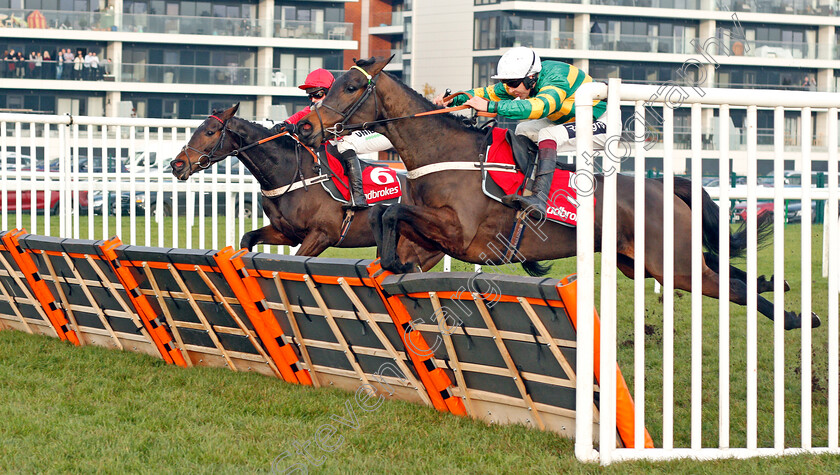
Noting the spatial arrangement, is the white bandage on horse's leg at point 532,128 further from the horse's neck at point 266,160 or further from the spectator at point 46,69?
the spectator at point 46,69

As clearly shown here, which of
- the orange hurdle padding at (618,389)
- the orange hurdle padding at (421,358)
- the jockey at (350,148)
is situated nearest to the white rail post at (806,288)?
the orange hurdle padding at (618,389)

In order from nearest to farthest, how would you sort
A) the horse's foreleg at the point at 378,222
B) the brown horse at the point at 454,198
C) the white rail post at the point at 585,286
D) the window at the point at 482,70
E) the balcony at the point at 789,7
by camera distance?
1. the white rail post at the point at 585,286
2. the horse's foreleg at the point at 378,222
3. the brown horse at the point at 454,198
4. the balcony at the point at 789,7
5. the window at the point at 482,70

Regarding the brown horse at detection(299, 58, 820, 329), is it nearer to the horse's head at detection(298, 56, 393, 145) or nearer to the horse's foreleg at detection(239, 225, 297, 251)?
the horse's head at detection(298, 56, 393, 145)

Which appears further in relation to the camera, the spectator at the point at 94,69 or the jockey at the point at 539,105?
the spectator at the point at 94,69

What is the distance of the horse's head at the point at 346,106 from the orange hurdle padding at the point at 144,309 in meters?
1.44

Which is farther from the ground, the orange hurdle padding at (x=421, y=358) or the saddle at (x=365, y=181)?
Result: the saddle at (x=365, y=181)

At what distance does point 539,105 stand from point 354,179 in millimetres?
2713

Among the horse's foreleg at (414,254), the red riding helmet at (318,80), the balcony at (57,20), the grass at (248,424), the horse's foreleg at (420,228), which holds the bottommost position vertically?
the grass at (248,424)

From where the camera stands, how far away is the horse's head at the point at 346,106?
226 inches

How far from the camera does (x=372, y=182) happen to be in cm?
798

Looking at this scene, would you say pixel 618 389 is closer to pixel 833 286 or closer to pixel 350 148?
pixel 833 286

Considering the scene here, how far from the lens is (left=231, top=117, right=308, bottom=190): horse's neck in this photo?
25.6ft

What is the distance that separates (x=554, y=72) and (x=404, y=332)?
6.39 ft

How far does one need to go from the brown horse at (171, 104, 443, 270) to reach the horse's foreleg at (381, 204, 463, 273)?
89.5 inches
